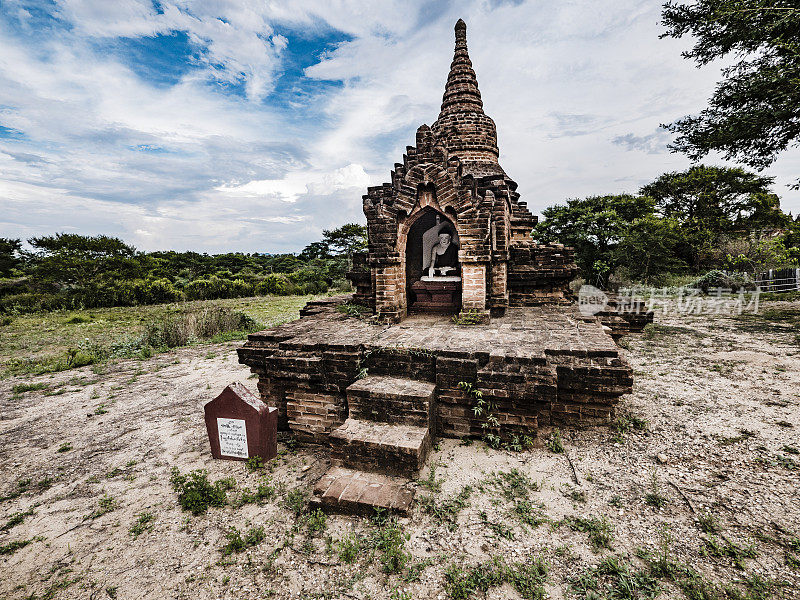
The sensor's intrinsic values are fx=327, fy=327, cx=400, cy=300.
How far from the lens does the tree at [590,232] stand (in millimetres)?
20167

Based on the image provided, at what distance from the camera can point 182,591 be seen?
7.70 feet

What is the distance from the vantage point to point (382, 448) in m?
3.20

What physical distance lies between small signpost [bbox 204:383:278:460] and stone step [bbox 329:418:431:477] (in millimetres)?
991

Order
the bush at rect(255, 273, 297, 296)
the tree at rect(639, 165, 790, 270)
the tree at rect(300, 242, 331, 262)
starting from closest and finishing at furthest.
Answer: the tree at rect(639, 165, 790, 270)
the bush at rect(255, 273, 297, 296)
the tree at rect(300, 242, 331, 262)

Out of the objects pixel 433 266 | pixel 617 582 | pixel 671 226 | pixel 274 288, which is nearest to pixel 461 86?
pixel 433 266

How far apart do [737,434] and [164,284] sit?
28.2m

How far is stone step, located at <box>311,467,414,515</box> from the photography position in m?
2.88

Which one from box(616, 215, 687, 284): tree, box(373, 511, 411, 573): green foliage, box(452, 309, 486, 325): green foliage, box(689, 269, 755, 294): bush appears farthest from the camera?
box(616, 215, 687, 284): tree

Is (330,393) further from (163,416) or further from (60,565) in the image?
(163,416)

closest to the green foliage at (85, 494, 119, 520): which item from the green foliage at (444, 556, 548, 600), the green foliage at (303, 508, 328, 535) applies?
the green foliage at (303, 508, 328, 535)

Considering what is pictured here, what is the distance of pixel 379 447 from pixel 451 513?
33.6 inches

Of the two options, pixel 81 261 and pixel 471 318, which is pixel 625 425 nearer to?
pixel 471 318

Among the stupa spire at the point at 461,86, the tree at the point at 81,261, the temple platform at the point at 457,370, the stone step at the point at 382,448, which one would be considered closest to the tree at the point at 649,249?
the stupa spire at the point at 461,86

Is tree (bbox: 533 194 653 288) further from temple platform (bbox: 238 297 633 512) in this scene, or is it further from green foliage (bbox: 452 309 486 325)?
temple platform (bbox: 238 297 633 512)
